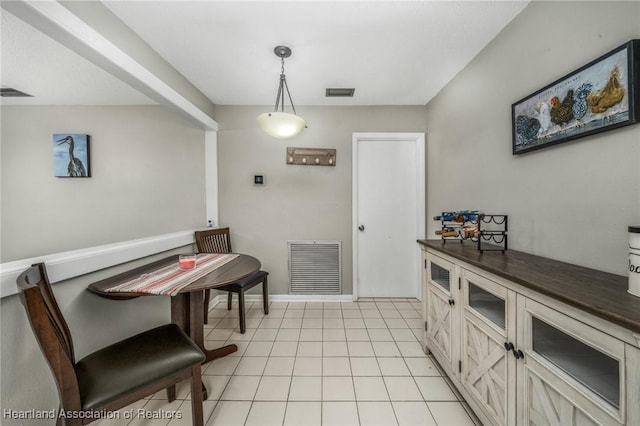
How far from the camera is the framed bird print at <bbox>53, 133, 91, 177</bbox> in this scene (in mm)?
1623

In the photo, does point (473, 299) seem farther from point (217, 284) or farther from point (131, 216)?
point (131, 216)

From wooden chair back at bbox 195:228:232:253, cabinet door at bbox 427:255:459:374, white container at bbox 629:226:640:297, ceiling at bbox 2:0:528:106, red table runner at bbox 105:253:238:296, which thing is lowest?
cabinet door at bbox 427:255:459:374

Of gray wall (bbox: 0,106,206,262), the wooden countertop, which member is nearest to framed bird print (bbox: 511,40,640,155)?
the wooden countertop

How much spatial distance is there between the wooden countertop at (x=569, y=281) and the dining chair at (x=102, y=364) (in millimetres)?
1607

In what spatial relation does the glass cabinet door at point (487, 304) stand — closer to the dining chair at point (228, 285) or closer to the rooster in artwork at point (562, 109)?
the rooster in artwork at point (562, 109)

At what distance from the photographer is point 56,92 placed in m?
1.64

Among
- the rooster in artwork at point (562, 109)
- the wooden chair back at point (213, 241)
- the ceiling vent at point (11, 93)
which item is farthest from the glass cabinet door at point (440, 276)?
the ceiling vent at point (11, 93)

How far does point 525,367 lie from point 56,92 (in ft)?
10.8

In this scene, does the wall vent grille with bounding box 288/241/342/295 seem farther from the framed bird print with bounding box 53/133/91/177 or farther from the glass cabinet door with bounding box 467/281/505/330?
the framed bird print with bounding box 53/133/91/177

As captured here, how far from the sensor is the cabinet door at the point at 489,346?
104cm

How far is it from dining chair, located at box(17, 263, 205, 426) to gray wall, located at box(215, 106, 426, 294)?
165 cm

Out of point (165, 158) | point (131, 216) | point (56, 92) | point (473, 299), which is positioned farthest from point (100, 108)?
point (473, 299)

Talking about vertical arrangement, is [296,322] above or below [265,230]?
below

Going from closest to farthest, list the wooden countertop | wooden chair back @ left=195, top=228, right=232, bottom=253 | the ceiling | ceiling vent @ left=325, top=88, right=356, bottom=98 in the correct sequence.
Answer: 1. the wooden countertop
2. the ceiling
3. wooden chair back @ left=195, top=228, right=232, bottom=253
4. ceiling vent @ left=325, top=88, right=356, bottom=98
